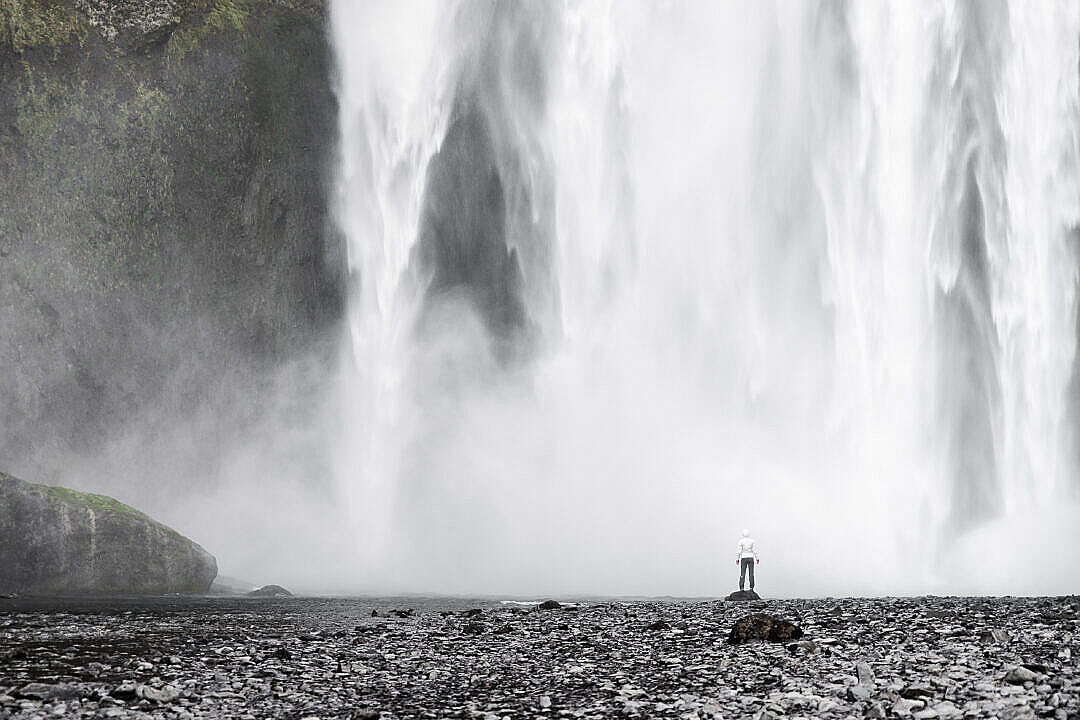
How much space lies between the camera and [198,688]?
644 cm

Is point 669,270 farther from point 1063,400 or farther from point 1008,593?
point 1008,593

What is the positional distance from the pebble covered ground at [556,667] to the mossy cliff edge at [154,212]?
22861mm

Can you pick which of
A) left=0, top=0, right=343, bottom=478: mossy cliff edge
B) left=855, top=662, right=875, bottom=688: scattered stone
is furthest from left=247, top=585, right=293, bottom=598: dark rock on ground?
left=0, top=0, right=343, bottom=478: mossy cliff edge

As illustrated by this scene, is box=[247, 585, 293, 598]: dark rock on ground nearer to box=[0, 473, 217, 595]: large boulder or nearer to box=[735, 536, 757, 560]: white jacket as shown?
box=[0, 473, 217, 595]: large boulder

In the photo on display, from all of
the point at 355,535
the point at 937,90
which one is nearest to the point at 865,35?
the point at 937,90

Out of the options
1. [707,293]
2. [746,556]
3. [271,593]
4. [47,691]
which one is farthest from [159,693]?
[707,293]

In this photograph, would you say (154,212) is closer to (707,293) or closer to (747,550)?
(707,293)

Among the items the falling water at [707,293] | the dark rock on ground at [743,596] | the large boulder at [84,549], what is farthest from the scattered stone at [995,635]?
the large boulder at [84,549]

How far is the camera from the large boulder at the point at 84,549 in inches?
739

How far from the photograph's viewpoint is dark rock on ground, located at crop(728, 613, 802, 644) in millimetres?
8398

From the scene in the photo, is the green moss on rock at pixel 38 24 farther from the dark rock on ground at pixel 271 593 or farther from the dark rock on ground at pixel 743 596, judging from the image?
the dark rock on ground at pixel 743 596

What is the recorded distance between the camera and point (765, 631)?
8.46 m

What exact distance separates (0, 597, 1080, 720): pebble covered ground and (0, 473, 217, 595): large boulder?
8.14m

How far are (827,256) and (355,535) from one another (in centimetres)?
1848
